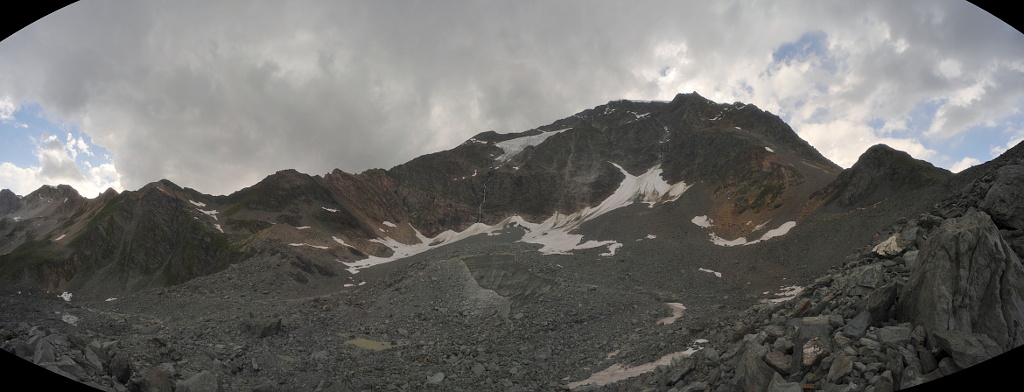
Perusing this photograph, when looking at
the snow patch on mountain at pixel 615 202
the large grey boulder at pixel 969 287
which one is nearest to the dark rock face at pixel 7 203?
the snow patch on mountain at pixel 615 202

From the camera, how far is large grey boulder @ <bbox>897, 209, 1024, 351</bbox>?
7.88 metres

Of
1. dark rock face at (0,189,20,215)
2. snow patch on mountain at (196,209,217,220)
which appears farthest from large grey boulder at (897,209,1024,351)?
dark rock face at (0,189,20,215)

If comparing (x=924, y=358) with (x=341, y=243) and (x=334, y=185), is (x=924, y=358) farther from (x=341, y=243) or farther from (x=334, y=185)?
(x=334, y=185)

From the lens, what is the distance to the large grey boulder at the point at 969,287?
7883 millimetres

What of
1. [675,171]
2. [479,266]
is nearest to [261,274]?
[479,266]

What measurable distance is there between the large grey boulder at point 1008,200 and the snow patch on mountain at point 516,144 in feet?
421

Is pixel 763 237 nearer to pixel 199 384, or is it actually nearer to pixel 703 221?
pixel 703 221

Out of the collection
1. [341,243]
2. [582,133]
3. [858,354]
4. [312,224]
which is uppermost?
[582,133]

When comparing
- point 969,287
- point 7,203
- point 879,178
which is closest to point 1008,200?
point 969,287

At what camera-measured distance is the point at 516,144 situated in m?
152

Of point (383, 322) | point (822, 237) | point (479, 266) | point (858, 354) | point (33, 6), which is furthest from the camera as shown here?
point (822, 237)

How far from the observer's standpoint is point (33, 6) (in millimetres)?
4969

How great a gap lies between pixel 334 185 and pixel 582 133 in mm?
71397

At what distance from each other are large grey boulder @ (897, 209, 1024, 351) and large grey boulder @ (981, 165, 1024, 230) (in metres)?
3.41
